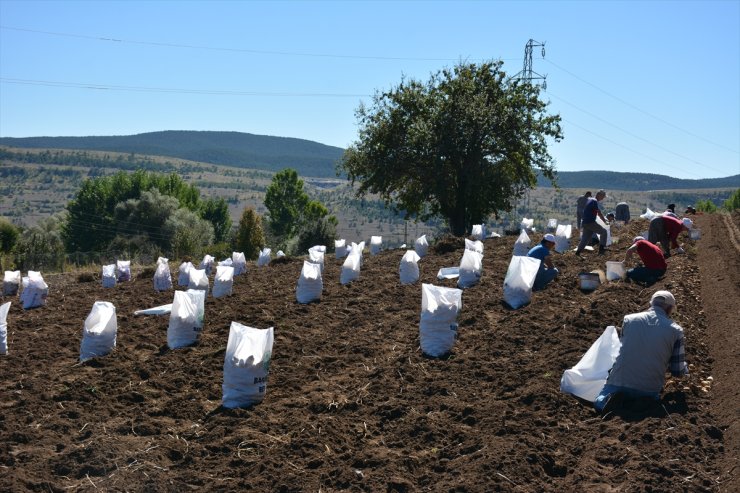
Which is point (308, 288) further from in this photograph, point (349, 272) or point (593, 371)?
point (593, 371)

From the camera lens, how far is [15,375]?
9906 mm

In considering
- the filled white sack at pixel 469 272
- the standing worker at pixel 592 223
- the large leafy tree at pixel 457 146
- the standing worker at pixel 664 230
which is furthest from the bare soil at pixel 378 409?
the large leafy tree at pixel 457 146

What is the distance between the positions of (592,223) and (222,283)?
7.35 meters

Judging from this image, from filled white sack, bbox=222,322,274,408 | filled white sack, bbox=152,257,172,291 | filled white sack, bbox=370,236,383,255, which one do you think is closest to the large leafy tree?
filled white sack, bbox=370,236,383,255

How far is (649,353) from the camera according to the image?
23.1 feet

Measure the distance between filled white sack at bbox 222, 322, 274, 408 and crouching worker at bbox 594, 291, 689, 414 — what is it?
3.40 m

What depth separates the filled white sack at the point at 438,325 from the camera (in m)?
9.72

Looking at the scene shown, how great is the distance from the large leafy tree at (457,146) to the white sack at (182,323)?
20152 millimetres

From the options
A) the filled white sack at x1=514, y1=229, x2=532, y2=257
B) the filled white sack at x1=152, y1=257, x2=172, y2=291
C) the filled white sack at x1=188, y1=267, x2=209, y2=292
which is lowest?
the filled white sack at x1=152, y1=257, x2=172, y2=291

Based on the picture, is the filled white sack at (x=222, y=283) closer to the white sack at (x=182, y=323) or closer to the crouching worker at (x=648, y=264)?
the white sack at (x=182, y=323)

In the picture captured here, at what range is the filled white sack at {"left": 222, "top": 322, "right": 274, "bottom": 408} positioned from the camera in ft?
27.5

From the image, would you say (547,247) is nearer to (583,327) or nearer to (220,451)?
(583,327)

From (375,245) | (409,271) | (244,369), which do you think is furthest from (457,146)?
(244,369)

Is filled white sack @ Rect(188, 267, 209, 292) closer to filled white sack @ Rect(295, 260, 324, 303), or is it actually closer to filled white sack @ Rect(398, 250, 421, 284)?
filled white sack @ Rect(295, 260, 324, 303)
